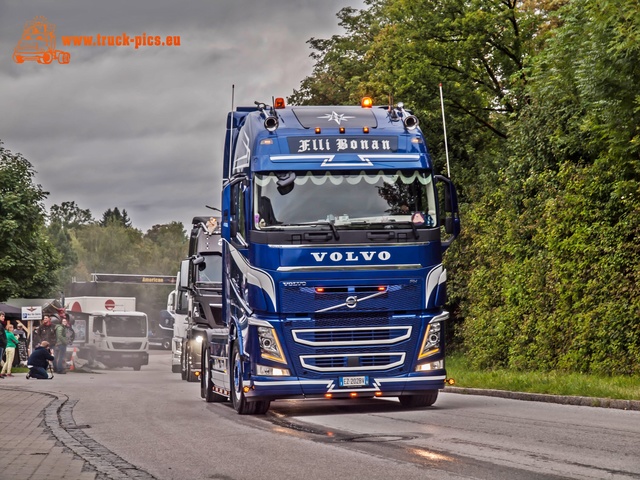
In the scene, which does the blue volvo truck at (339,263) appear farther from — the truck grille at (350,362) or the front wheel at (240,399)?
the front wheel at (240,399)

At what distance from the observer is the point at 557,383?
20391 millimetres

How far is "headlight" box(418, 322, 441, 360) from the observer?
1620 centimetres

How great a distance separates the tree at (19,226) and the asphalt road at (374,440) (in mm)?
42469

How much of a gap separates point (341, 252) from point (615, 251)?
7849 mm

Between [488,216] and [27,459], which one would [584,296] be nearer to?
[488,216]

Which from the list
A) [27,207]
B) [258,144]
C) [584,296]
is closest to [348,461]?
[258,144]

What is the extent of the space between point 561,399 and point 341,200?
5.35 meters

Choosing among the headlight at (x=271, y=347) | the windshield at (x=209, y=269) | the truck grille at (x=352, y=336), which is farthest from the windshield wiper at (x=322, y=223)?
the windshield at (x=209, y=269)

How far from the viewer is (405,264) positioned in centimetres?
1602

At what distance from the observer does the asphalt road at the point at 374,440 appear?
9.77 metres

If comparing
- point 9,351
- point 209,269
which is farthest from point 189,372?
point 9,351

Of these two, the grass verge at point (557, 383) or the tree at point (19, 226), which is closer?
the grass verge at point (557, 383)

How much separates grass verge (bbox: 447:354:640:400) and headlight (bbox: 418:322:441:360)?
3033 mm

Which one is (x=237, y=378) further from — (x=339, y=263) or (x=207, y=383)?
(x=207, y=383)
